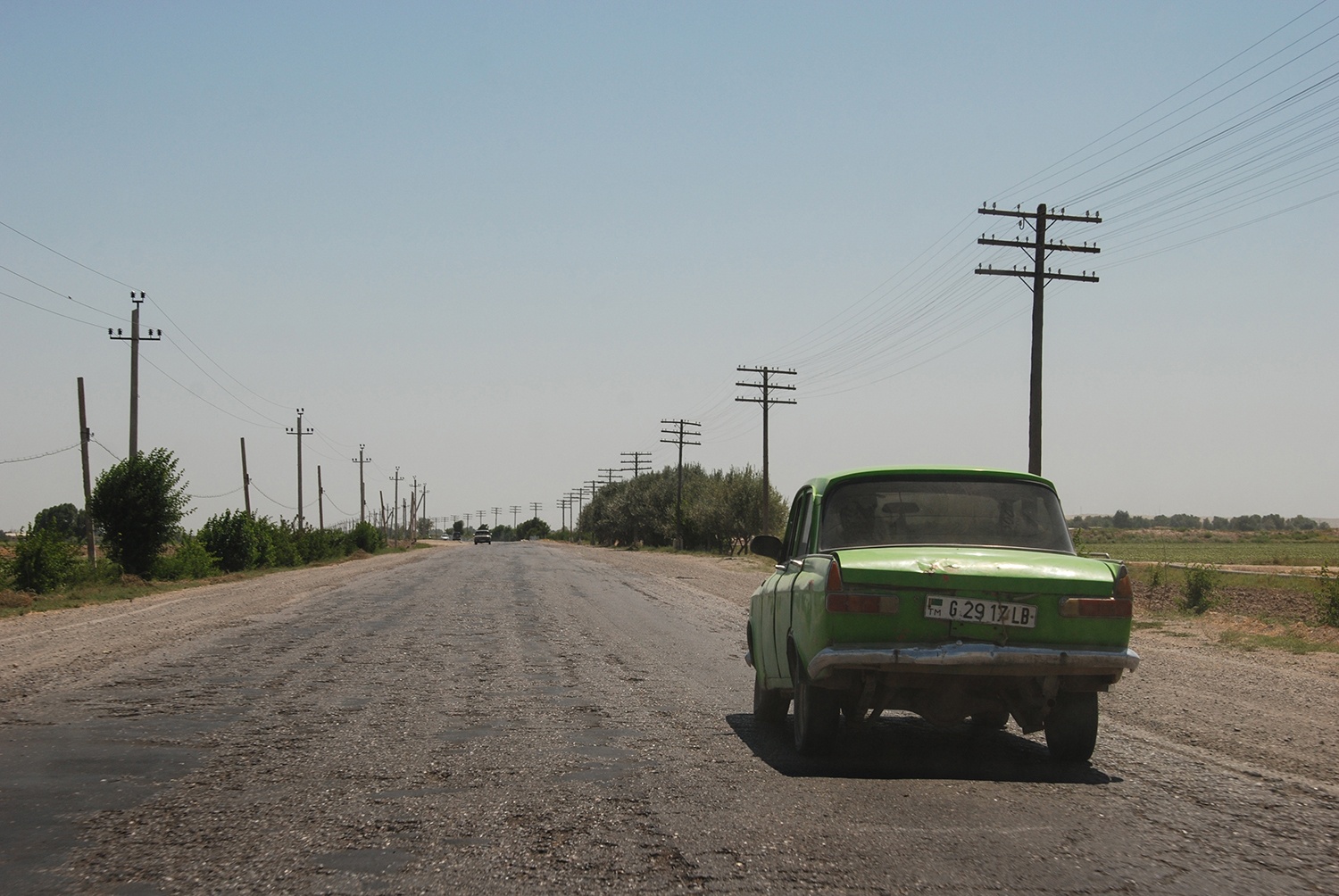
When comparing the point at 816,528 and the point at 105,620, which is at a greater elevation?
the point at 816,528

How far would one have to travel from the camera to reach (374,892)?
4.21 metres

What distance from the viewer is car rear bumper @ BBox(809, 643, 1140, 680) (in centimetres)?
628

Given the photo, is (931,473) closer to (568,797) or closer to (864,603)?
(864,603)

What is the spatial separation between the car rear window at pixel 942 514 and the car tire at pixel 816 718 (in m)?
0.93

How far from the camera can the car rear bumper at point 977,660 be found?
628 cm

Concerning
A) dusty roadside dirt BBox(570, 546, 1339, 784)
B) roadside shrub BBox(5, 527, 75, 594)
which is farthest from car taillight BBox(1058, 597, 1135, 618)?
roadside shrub BBox(5, 527, 75, 594)

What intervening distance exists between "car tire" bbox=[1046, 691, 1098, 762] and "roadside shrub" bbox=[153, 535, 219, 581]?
34.1m

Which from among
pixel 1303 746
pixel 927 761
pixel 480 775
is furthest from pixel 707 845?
pixel 1303 746

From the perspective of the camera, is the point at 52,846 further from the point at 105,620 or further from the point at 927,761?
the point at 105,620

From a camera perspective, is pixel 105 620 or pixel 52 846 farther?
pixel 105 620

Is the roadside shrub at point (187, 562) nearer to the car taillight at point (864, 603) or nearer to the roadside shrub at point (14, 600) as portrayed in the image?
the roadside shrub at point (14, 600)

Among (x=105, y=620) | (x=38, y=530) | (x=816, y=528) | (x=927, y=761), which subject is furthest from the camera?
(x=38, y=530)

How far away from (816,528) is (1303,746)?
3.50 meters

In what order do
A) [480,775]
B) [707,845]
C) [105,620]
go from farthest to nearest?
[105,620], [480,775], [707,845]
